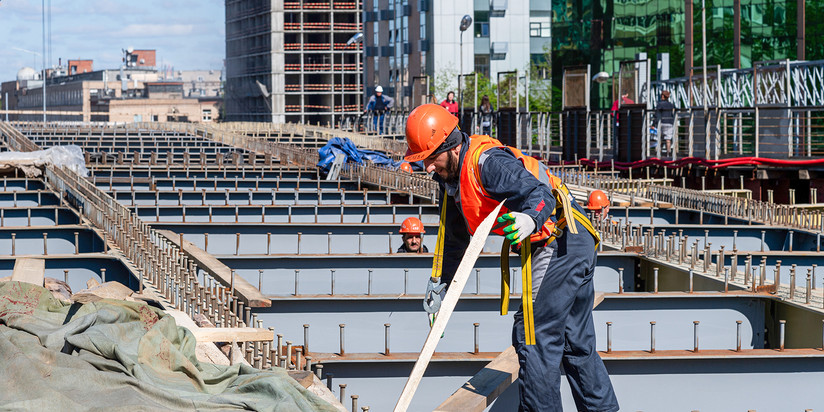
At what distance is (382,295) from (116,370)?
210 inches

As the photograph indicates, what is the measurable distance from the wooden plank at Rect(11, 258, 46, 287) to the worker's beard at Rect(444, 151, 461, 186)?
4115 mm

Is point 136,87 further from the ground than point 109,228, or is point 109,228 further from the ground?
point 136,87

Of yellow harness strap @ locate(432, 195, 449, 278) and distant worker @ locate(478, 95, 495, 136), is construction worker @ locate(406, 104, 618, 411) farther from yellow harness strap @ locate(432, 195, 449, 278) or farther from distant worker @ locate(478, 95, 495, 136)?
distant worker @ locate(478, 95, 495, 136)

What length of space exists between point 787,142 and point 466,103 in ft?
173

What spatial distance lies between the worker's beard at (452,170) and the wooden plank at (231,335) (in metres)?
1.98

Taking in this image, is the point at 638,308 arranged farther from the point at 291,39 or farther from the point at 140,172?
the point at 291,39

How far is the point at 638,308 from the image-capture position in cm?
1123

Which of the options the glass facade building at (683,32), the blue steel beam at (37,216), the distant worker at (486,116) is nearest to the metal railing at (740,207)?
the blue steel beam at (37,216)

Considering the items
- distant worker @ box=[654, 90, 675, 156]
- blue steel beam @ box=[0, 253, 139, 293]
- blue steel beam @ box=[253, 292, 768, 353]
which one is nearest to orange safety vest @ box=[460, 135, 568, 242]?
blue steel beam @ box=[253, 292, 768, 353]

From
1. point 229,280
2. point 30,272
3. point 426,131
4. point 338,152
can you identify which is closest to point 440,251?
point 426,131

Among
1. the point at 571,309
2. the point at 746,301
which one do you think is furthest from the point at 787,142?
the point at 571,309

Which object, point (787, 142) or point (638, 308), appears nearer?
point (638, 308)

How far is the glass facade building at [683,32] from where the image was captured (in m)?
52.4

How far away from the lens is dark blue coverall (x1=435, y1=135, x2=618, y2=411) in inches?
243
